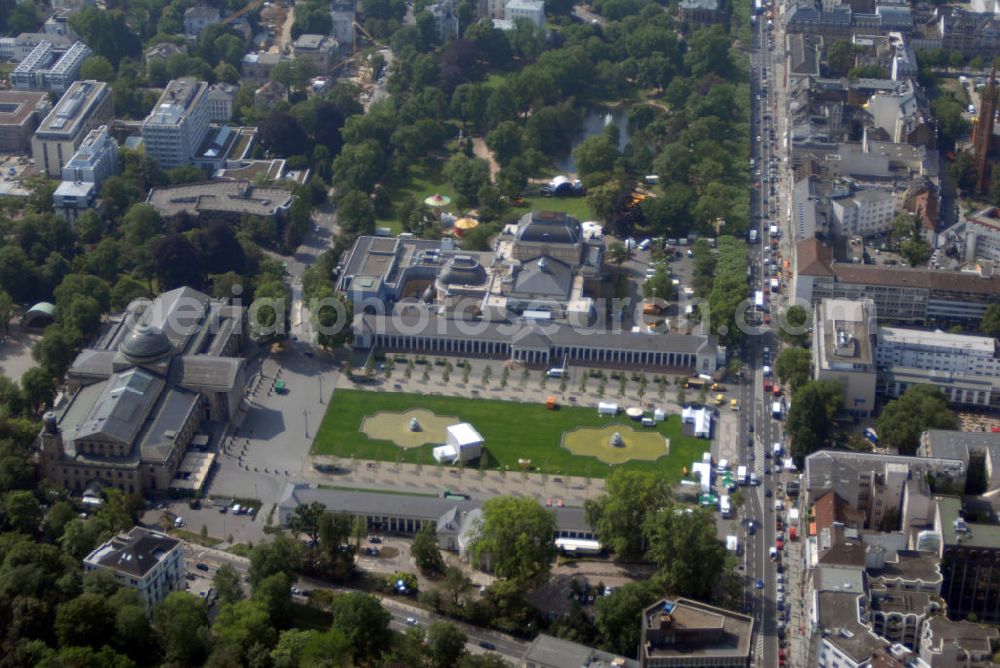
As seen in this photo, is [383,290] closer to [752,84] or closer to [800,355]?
[800,355]

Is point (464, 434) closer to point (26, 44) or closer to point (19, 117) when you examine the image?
point (19, 117)

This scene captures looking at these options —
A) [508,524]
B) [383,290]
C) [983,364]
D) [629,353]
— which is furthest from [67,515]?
[983,364]

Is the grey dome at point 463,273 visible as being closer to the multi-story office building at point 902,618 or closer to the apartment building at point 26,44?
the multi-story office building at point 902,618

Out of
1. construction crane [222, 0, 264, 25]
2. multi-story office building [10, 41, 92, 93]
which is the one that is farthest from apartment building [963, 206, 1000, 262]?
multi-story office building [10, 41, 92, 93]

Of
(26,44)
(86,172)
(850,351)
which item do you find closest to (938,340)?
(850,351)

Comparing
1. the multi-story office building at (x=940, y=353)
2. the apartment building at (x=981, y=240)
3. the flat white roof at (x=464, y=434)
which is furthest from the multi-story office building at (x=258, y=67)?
the multi-story office building at (x=940, y=353)

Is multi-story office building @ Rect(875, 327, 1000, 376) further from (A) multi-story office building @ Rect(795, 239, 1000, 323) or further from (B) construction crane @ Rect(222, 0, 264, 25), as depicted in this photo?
(B) construction crane @ Rect(222, 0, 264, 25)
